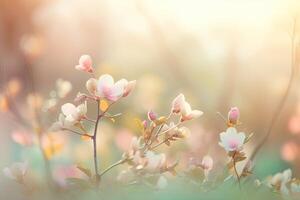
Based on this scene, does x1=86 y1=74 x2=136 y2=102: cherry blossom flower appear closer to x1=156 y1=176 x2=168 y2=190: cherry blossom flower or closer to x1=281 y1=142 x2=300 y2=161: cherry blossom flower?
x1=156 y1=176 x2=168 y2=190: cherry blossom flower

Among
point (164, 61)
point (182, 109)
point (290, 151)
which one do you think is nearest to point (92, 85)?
point (182, 109)

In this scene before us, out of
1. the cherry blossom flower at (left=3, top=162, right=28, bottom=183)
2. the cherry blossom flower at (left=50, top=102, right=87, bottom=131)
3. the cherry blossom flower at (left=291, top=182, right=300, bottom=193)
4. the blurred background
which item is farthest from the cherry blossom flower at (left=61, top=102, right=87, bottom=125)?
the blurred background

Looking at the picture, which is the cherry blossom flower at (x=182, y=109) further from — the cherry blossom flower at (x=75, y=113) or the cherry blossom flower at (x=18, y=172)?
the cherry blossom flower at (x=18, y=172)

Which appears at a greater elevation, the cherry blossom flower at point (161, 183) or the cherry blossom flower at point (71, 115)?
the cherry blossom flower at point (71, 115)

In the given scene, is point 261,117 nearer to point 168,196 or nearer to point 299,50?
point 299,50

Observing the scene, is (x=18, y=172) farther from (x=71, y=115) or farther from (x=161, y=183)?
(x=161, y=183)

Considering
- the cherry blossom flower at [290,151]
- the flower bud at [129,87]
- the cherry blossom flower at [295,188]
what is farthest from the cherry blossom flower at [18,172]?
the cherry blossom flower at [290,151]

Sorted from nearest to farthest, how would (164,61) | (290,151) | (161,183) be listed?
(161,183), (290,151), (164,61)

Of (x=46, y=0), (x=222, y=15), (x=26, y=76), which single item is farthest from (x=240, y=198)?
(x=46, y=0)
